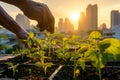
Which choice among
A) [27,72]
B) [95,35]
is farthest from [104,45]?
[27,72]

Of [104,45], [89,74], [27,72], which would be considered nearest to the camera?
[104,45]

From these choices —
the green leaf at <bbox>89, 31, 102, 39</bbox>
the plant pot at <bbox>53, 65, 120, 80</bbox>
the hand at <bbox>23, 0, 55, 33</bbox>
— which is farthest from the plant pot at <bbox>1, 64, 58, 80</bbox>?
the green leaf at <bbox>89, 31, 102, 39</bbox>

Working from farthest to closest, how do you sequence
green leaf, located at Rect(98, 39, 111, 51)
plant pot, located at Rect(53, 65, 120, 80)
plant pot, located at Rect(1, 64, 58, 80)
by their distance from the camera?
plant pot, located at Rect(1, 64, 58, 80) → plant pot, located at Rect(53, 65, 120, 80) → green leaf, located at Rect(98, 39, 111, 51)

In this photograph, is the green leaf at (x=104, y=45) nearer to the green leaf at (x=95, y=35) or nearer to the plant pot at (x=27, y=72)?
the green leaf at (x=95, y=35)

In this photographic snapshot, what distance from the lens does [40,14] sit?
4.85 ft

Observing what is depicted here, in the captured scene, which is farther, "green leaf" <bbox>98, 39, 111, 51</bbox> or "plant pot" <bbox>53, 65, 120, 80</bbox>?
"plant pot" <bbox>53, 65, 120, 80</bbox>

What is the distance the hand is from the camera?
58.3 inches

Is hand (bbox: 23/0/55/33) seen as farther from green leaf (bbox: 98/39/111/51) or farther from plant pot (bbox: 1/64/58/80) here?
green leaf (bbox: 98/39/111/51)

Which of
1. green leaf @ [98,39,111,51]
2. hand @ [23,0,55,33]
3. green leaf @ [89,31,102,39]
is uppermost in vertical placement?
hand @ [23,0,55,33]

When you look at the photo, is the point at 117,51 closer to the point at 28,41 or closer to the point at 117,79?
the point at 117,79

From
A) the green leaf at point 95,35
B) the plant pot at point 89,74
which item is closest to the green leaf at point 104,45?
the green leaf at point 95,35

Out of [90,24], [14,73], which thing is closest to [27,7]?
[14,73]

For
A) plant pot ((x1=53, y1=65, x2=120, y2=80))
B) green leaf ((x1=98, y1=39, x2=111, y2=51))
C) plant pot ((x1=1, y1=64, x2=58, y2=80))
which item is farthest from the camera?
plant pot ((x1=1, y1=64, x2=58, y2=80))

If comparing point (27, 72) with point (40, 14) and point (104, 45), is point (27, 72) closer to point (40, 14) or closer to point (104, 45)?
point (40, 14)
